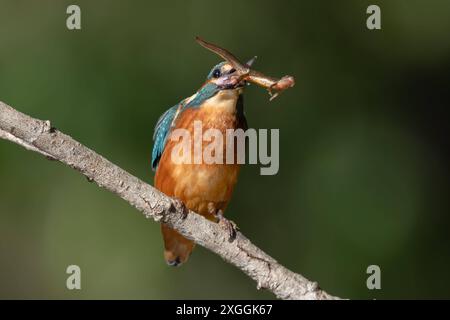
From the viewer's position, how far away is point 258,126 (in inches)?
209

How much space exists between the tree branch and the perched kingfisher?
0.47 meters

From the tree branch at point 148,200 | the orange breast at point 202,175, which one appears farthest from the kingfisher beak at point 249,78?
the tree branch at point 148,200

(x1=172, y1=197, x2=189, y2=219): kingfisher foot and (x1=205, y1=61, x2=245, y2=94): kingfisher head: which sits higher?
(x1=205, y1=61, x2=245, y2=94): kingfisher head

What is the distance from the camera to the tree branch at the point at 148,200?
3.23m

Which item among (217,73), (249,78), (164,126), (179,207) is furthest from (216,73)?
(179,207)

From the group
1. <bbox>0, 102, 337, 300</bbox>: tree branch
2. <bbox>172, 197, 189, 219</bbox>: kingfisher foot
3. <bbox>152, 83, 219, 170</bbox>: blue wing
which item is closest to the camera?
<bbox>0, 102, 337, 300</bbox>: tree branch

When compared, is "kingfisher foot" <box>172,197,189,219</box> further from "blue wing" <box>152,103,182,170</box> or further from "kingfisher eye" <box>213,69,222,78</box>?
"blue wing" <box>152,103,182,170</box>

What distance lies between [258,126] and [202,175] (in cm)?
133

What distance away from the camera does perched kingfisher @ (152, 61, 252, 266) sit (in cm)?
404

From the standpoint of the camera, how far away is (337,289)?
5.27 metres

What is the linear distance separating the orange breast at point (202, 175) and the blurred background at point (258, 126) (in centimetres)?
85

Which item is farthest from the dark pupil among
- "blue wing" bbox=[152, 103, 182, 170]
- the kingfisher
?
"blue wing" bbox=[152, 103, 182, 170]

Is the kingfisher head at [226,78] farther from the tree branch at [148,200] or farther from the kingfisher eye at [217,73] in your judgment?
the tree branch at [148,200]

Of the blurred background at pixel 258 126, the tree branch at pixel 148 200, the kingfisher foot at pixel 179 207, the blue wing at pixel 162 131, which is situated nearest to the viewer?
the tree branch at pixel 148 200
